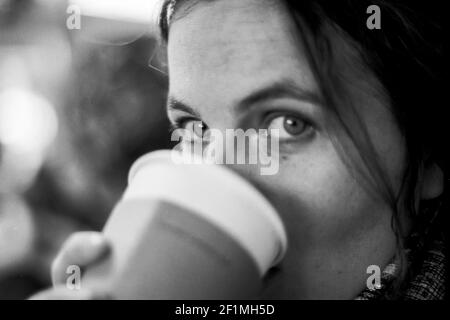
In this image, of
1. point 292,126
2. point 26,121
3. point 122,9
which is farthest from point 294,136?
point 26,121

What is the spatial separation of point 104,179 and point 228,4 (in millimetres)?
954

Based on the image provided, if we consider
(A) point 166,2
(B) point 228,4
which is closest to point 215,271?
(B) point 228,4

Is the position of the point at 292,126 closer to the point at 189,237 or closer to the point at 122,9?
the point at 189,237

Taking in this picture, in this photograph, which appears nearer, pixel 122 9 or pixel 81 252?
pixel 81 252

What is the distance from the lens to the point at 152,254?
55 cm

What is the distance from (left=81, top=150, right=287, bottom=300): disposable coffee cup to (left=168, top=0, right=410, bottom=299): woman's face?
19 cm

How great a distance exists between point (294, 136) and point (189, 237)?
0.33 meters

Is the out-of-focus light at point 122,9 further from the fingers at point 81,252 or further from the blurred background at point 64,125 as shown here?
the fingers at point 81,252

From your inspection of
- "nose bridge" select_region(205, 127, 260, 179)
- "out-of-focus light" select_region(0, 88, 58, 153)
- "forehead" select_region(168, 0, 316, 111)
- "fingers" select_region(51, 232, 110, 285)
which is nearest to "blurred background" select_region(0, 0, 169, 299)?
"out-of-focus light" select_region(0, 88, 58, 153)

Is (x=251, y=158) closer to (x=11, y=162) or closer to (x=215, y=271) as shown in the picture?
(x=215, y=271)

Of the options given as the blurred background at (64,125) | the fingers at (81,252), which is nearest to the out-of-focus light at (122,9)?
the blurred background at (64,125)

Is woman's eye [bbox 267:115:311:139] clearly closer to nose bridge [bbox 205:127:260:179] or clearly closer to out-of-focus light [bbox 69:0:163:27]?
nose bridge [bbox 205:127:260:179]

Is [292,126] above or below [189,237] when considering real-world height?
above

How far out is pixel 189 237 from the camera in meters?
0.55
